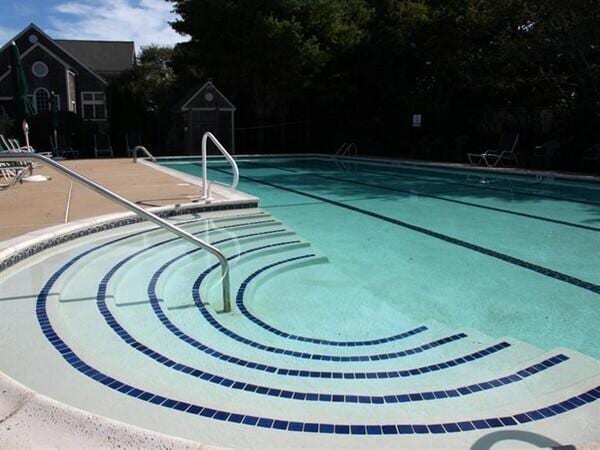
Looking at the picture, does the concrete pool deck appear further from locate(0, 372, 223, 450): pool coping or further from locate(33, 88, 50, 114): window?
locate(33, 88, 50, 114): window

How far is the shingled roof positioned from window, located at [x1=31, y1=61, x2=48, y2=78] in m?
7.86

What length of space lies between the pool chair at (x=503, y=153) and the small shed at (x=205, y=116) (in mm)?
11033

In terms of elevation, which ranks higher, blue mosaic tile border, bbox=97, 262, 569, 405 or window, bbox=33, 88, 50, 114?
window, bbox=33, 88, 50, 114

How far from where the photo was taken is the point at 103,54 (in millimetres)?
41344

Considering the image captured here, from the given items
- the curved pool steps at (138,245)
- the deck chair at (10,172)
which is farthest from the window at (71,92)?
the curved pool steps at (138,245)

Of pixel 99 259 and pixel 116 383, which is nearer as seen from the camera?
pixel 116 383

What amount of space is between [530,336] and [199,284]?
2.82 m

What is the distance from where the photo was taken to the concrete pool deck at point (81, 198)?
240 inches

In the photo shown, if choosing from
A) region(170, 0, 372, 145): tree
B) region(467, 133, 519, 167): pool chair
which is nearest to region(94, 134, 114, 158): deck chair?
region(170, 0, 372, 145): tree

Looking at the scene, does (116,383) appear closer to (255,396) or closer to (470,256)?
(255,396)

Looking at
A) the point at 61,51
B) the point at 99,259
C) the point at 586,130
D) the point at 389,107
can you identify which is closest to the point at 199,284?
the point at 99,259

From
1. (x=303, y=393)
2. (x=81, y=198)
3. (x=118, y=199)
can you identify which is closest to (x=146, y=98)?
(x=81, y=198)

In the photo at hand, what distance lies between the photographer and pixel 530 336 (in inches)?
143

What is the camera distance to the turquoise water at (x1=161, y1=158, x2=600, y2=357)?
3992 millimetres
